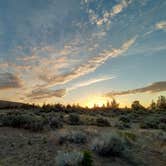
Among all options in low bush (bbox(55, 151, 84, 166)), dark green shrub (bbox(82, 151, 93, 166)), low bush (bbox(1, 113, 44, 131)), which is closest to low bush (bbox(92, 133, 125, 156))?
dark green shrub (bbox(82, 151, 93, 166))

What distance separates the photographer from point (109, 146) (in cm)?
1012

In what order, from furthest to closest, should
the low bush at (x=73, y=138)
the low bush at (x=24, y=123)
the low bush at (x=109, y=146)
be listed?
the low bush at (x=24, y=123)
the low bush at (x=73, y=138)
the low bush at (x=109, y=146)

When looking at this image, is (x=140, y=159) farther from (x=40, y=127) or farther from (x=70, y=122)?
(x=70, y=122)

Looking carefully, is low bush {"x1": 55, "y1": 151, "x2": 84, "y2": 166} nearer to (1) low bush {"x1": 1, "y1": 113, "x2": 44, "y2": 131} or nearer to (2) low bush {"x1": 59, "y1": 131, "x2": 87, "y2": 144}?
(2) low bush {"x1": 59, "y1": 131, "x2": 87, "y2": 144}

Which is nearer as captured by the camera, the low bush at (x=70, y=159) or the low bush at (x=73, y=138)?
the low bush at (x=70, y=159)

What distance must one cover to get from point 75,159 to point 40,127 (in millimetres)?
6725

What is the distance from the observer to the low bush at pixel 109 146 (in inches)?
398

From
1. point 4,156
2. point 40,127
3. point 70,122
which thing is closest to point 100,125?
point 70,122

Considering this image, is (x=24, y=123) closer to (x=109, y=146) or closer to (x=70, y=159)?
(x=109, y=146)

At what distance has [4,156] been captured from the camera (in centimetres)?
932

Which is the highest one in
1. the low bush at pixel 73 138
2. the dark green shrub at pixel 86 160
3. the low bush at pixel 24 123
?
the low bush at pixel 24 123

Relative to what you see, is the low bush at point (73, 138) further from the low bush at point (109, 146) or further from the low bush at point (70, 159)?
the low bush at point (70, 159)

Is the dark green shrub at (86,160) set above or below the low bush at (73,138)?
below

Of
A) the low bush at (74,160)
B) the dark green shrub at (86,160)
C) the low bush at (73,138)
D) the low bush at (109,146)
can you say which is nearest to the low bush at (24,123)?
the low bush at (73,138)
